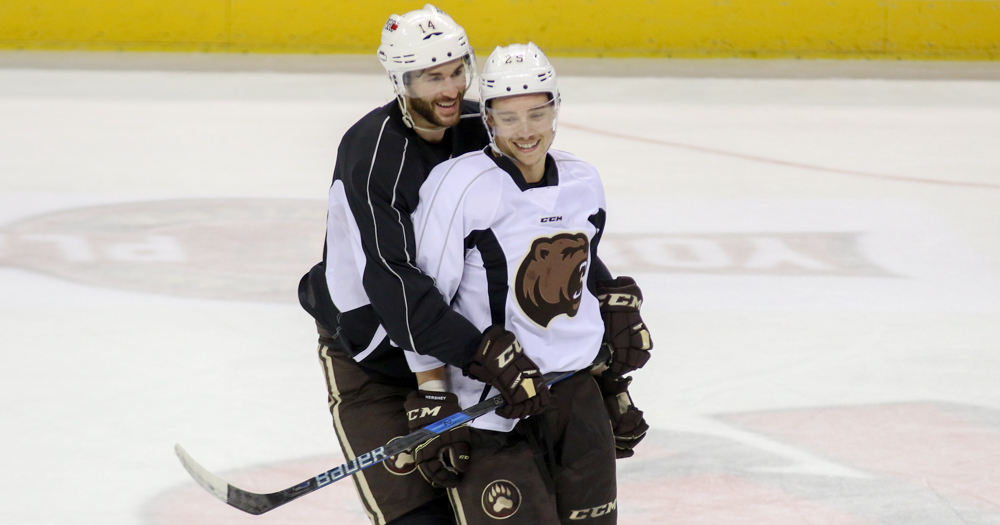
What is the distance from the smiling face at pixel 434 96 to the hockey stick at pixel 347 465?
1.46ft

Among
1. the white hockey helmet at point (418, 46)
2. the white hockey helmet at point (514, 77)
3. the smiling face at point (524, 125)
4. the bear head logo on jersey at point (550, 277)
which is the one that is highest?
the white hockey helmet at point (418, 46)

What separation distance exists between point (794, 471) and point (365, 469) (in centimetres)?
118

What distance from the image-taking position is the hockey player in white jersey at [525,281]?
1773 mm

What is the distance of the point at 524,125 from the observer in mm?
1781

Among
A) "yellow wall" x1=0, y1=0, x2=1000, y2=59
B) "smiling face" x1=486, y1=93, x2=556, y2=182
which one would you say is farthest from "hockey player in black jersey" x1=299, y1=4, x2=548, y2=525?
"yellow wall" x1=0, y1=0, x2=1000, y2=59

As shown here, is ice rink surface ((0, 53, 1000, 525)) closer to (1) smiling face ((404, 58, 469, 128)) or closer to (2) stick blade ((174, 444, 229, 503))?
(2) stick blade ((174, 444, 229, 503))

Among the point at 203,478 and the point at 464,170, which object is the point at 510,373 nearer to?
the point at 464,170

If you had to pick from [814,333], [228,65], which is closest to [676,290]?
[814,333]

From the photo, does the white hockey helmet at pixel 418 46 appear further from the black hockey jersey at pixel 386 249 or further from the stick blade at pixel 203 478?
the stick blade at pixel 203 478

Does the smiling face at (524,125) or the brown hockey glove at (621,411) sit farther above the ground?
the smiling face at (524,125)

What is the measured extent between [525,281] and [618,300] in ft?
0.72

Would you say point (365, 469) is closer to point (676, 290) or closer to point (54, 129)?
point (676, 290)

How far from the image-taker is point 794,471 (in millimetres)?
2711

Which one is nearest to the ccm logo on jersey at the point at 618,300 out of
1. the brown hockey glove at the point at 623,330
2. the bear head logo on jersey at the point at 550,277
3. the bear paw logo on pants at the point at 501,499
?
the brown hockey glove at the point at 623,330
